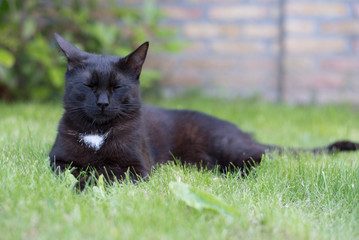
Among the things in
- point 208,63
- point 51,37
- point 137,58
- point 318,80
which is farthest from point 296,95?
point 137,58

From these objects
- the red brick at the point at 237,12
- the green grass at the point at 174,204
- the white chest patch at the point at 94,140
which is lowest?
the green grass at the point at 174,204

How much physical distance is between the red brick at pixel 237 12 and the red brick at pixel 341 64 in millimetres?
1036

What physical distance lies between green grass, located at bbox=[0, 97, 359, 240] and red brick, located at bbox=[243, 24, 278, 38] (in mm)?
2933

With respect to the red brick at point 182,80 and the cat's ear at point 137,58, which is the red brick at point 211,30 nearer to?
the red brick at point 182,80

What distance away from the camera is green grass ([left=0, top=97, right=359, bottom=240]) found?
1415mm

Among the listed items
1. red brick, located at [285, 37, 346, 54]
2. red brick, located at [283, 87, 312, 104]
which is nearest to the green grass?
red brick, located at [283, 87, 312, 104]

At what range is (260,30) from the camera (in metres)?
5.20

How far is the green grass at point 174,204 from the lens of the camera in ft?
4.64

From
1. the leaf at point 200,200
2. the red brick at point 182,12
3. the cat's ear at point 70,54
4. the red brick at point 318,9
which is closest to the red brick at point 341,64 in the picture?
the red brick at point 318,9

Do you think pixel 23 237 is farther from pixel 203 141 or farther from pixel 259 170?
pixel 203 141

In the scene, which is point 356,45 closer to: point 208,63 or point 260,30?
point 260,30

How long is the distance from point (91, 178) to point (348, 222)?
1.17 meters

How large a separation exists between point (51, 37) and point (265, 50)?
2.75m

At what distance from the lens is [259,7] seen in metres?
5.17
